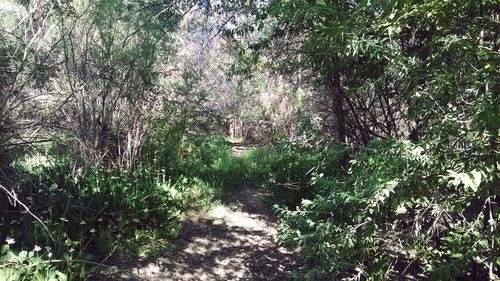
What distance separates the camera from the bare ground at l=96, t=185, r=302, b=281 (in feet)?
15.5

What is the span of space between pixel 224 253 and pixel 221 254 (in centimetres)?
5

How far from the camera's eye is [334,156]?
148 inches

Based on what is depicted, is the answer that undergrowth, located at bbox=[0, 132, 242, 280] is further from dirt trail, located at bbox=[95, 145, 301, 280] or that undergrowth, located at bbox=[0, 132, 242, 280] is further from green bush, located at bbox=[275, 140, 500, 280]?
green bush, located at bbox=[275, 140, 500, 280]

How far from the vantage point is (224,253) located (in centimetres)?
545

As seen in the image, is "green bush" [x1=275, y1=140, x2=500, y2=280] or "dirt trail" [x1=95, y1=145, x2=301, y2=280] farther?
"dirt trail" [x1=95, y1=145, x2=301, y2=280]

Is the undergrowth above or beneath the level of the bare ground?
above

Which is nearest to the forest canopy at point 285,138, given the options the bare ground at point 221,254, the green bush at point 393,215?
the green bush at point 393,215

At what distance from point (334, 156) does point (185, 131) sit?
15.6 feet

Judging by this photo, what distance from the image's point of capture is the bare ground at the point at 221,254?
471cm

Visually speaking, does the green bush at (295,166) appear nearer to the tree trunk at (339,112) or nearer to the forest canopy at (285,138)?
the forest canopy at (285,138)

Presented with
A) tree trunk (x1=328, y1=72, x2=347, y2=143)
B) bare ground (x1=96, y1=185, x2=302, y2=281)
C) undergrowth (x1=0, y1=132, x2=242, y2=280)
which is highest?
tree trunk (x1=328, y1=72, x2=347, y2=143)

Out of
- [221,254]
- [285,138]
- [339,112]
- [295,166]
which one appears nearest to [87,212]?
[221,254]

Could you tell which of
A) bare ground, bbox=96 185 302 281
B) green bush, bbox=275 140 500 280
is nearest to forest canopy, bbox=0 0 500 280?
green bush, bbox=275 140 500 280

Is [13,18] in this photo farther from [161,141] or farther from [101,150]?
[161,141]
